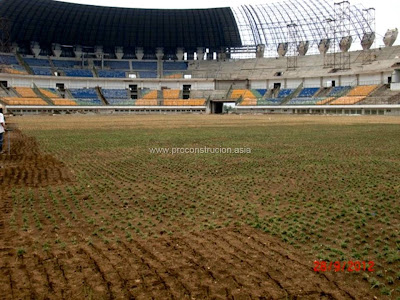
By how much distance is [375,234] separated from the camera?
575 cm

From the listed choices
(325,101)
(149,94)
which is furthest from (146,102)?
(325,101)

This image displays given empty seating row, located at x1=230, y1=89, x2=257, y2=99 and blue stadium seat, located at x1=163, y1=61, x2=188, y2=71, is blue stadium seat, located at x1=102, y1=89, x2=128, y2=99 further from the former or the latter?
empty seating row, located at x1=230, y1=89, x2=257, y2=99

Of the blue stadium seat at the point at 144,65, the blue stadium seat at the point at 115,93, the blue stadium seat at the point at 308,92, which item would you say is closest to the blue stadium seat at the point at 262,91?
the blue stadium seat at the point at 308,92

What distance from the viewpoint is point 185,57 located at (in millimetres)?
103625

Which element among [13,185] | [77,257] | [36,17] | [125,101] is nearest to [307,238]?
[77,257]

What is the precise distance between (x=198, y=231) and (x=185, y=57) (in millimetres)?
101974

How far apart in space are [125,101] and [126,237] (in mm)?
85644

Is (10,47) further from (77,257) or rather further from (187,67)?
(77,257)

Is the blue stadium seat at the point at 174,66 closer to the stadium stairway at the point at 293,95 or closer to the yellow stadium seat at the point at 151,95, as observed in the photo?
the yellow stadium seat at the point at 151,95

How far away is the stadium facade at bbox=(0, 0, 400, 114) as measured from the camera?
268ft

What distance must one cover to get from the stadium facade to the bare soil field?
69.4 meters

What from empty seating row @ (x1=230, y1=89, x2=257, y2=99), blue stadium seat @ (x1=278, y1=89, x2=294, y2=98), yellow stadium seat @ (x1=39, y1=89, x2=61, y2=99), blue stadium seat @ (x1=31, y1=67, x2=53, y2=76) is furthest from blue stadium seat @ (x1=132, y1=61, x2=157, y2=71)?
blue stadium seat @ (x1=278, y1=89, x2=294, y2=98)

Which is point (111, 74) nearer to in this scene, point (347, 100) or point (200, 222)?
point (347, 100)

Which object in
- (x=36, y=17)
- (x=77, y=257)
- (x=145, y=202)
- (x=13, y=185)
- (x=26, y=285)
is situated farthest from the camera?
(x=36, y=17)
